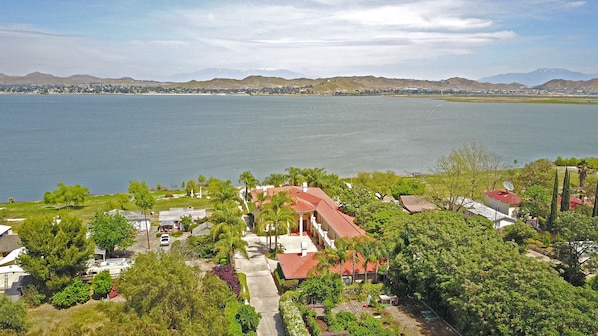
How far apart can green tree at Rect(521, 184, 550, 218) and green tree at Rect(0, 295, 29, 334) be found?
34.9 metres

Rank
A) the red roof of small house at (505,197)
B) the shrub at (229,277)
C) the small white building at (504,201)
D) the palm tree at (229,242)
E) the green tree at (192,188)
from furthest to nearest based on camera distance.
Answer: the green tree at (192,188) < the red roof of small house at (505,197) < the small white building at (504,201) < the palm tree at (229,242) < the shrub at (229,277)

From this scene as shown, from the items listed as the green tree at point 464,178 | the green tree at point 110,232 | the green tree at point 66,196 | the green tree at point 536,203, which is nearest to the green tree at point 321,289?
the green tree at point 110,232

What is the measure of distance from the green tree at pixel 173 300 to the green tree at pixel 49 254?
9878 mm

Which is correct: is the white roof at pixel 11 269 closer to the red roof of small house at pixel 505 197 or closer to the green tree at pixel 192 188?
the green tree at pixel 192 188

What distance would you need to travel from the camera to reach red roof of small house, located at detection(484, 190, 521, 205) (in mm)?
39969

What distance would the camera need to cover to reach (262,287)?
26203 millimetres

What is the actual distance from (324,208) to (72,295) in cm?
1871

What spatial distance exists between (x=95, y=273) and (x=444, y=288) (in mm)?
20344

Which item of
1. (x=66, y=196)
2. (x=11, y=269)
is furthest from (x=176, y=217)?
(x=11, y=269)

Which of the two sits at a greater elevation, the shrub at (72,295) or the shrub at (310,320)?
the shrub at (310,320)

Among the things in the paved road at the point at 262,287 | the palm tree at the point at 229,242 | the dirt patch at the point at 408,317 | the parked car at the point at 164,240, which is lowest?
the paved road at the point at 262,287

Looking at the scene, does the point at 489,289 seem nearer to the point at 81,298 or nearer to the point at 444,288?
the point at 444,288

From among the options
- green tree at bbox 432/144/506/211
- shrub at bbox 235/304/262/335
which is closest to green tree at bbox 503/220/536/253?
green tree at bbox 432/144/506/211

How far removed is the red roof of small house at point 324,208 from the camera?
30963 mm
